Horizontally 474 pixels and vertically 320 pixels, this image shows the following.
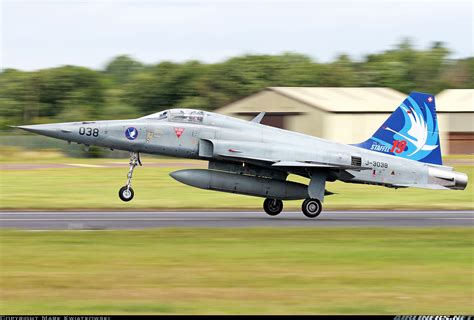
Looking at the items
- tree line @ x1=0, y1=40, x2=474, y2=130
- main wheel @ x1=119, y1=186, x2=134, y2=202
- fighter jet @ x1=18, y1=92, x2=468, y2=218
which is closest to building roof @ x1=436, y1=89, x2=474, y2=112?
tree line @ x1=0, y1=40, x2=474, y2=130

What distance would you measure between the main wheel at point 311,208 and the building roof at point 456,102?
45.3m

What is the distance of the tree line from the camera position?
7738 centimetres

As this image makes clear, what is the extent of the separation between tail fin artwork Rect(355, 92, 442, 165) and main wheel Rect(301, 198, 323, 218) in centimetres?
245

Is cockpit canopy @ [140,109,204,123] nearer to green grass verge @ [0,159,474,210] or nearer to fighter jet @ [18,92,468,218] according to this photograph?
fighter jet @ [18,92,468,218]

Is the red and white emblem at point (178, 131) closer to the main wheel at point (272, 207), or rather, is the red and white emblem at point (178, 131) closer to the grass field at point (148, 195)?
the main wheel at point (272, 207)

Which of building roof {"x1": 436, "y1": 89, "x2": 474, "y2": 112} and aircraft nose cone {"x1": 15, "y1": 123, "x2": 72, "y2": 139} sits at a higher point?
building roof {"x1": 436, "y1": 89, "x2": 474, "y2": 112}

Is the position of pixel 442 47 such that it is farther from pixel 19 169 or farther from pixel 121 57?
pixel 19 169

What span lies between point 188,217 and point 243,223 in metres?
2.22

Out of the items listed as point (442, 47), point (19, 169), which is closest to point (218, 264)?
point (19, 169)

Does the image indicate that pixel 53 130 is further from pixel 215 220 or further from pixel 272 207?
pixel 272 207

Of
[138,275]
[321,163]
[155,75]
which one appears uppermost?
[155,75]

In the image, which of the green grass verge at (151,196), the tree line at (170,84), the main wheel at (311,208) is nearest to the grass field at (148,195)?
the green grass verge at (151,196)

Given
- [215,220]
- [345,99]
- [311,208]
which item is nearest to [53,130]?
[215,220]

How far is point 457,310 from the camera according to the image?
37.5 ft
